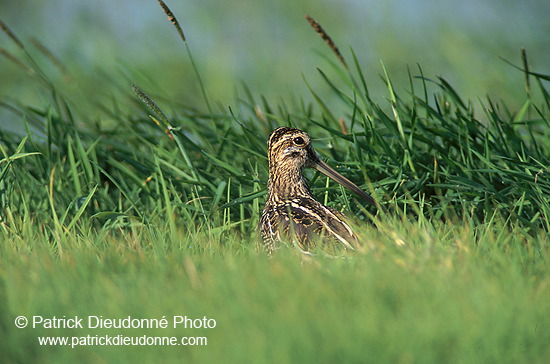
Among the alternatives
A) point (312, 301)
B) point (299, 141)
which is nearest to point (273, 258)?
point (312, 301)

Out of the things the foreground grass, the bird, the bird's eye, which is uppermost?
the bird's eye

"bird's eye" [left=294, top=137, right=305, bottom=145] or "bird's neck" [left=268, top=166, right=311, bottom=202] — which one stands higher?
"bird's eye" [left=294, top=137, right=305, bottom=145]

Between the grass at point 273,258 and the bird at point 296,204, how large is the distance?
0.17 metres

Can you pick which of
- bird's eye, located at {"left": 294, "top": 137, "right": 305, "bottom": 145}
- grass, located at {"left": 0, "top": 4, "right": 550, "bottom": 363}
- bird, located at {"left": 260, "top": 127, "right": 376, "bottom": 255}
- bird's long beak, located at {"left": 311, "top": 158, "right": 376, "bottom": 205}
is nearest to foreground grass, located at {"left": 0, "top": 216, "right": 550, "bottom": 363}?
grass, located at {"left": 0, "top": 4, "right": 550, "bottom": 363}

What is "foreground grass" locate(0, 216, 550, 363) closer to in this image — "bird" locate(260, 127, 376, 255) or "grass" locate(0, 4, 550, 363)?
"grass" locate(0, 4, 550, 363)

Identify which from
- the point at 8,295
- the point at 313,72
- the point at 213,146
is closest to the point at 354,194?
the point at 213,146

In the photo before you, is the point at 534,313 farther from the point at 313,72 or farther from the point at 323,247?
the point at 313,72

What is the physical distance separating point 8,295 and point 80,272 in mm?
375

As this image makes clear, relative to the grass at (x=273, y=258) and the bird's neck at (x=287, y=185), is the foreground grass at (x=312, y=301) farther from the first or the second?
the bird's neck at (x=287, y=185)

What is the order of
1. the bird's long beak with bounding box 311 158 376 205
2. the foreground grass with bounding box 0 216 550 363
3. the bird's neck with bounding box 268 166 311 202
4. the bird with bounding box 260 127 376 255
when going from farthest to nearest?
the bird's neck with bounding box 268 166 311 202 < the bird's long beak with bounding box 311 158 376 205 < the bird with bounding box 260 127 376 255 < the foreground grass with bounding box 0 216 550 363

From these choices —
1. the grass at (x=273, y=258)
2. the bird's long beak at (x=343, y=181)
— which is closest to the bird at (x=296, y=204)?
the bird's long beak at (x=343, y=181)

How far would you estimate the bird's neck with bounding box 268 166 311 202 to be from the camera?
4.47 metres

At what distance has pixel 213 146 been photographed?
18.0 feet

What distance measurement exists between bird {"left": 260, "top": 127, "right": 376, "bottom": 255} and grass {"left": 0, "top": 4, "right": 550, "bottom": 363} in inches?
6.7
